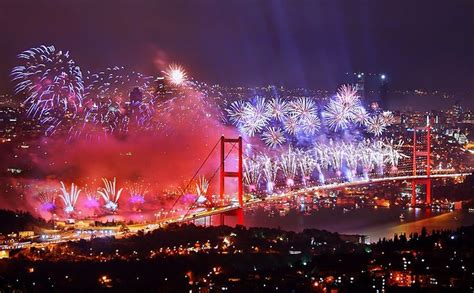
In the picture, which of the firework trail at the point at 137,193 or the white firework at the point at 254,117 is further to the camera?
the firework trail at the point at 137,193

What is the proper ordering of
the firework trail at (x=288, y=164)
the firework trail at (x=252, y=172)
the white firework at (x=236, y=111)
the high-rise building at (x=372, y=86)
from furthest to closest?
the high-rise building at (x=372, y=86) < the firework trail at (x=288, y=164) < the firework trail at (x=252, y=172) < the white firework at (x=236, y=111)

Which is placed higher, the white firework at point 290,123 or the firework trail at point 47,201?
the white firework at point 290,123

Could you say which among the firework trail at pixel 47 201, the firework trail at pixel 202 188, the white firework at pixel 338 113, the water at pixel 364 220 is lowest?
the water at pixel 364 220

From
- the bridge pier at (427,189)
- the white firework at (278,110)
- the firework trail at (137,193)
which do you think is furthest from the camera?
the bridge pier at (427,189)

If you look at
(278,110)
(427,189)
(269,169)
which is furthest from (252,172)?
(427,189)

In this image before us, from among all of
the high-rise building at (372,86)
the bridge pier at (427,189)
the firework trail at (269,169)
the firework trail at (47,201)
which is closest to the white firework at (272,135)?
the firework trail at (269,169)

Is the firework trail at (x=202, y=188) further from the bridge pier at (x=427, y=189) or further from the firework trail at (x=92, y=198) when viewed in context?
the bridge pier at (x=427, y=189)

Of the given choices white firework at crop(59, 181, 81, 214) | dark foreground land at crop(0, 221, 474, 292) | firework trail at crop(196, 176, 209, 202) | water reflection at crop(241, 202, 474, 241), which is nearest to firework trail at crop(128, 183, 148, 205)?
firework trail at crop(196, 176, 209, 202)

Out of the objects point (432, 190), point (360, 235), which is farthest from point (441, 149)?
point (360, 235)
